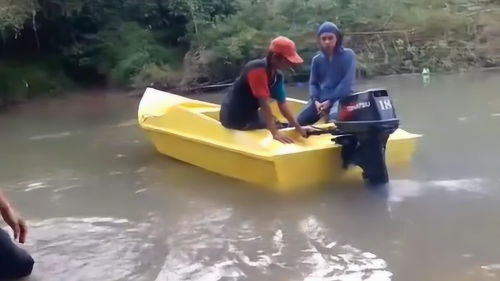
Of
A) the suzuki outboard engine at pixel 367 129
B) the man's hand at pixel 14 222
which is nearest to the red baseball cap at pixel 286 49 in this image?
the suzuki outboard engine at pixel 367 129

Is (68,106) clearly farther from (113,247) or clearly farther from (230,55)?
(113,247)

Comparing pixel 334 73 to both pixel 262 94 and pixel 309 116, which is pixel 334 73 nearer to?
pixel 309 116

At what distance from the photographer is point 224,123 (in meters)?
7.03

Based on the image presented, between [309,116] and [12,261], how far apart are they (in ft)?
10.8

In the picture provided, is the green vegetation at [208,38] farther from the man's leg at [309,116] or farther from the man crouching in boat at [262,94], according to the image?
the man crouching in boat at [262,94]

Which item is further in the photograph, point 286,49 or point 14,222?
point 286,49

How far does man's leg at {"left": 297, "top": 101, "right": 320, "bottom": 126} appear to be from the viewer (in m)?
7.24

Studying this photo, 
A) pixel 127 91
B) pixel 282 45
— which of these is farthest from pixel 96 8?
pixel 282 45

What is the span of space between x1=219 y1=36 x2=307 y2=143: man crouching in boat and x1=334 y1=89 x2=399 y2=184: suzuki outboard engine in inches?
17.3

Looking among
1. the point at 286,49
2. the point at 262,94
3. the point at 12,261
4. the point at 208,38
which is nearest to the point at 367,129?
the point at 286,49

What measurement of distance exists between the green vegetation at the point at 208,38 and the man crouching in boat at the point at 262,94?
28.8ft

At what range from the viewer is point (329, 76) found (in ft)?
23.5

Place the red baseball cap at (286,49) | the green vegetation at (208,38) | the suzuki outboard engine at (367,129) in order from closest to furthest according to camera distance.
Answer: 1. the suzuki outboard engine at (367,129)
2. the red baseball cap at (286,49)
3. the green vegetation at (208,38)

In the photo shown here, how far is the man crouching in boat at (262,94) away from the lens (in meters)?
6.32
